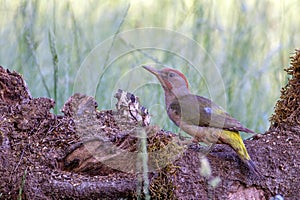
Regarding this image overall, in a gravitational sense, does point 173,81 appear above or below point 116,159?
above

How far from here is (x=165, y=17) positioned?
534 cm

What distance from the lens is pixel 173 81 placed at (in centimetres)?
369

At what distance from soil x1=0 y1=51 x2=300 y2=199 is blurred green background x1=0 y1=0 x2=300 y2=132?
1.33 meters

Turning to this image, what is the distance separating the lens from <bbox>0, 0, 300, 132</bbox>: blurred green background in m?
5.07

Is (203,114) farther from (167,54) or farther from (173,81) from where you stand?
(167,54)

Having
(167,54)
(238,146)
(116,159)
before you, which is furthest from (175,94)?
(167,54)

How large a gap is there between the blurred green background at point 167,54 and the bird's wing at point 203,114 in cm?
121

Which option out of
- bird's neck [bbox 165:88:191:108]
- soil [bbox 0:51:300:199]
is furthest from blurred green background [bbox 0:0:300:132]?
soil [bbox 0:51:300:199]

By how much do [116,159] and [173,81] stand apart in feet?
2.28

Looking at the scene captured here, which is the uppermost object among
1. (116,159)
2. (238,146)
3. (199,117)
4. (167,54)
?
(167,54)

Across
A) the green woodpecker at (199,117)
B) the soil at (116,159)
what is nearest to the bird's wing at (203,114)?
the green woodpecker at (199,117)

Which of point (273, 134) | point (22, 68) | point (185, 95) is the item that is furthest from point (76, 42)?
point (273, 134)

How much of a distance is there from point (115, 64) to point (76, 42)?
1.76ft

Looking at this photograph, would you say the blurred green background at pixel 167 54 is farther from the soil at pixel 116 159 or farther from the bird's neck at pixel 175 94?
the soil at pixel 116 159
